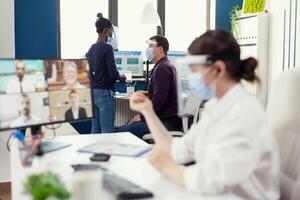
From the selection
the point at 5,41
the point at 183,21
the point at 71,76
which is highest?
the point at 183,21

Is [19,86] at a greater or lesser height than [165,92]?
greater

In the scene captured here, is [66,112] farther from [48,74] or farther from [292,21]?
[292,21]

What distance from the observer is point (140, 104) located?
6.00 ft

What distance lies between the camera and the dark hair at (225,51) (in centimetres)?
132

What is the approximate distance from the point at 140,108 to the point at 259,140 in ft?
2.37

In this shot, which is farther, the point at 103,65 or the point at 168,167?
the point at 103,65

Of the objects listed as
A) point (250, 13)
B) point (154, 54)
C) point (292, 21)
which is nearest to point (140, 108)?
point (154, 54)

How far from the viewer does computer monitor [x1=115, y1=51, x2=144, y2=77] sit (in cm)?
462

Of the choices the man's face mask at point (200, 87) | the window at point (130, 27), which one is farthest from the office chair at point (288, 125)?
the window at point (130, 27)

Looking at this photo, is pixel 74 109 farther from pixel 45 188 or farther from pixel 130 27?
pixel 130 27

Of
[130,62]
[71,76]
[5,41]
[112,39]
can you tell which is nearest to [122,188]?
[71,76]

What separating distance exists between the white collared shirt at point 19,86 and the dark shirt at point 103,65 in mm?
1783

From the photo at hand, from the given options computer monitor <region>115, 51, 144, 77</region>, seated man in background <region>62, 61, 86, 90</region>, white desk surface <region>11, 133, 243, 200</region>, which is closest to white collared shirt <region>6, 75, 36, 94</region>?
seated man in background <region>62, 61, 86, 90</region>

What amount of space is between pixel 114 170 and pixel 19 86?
556 mm
